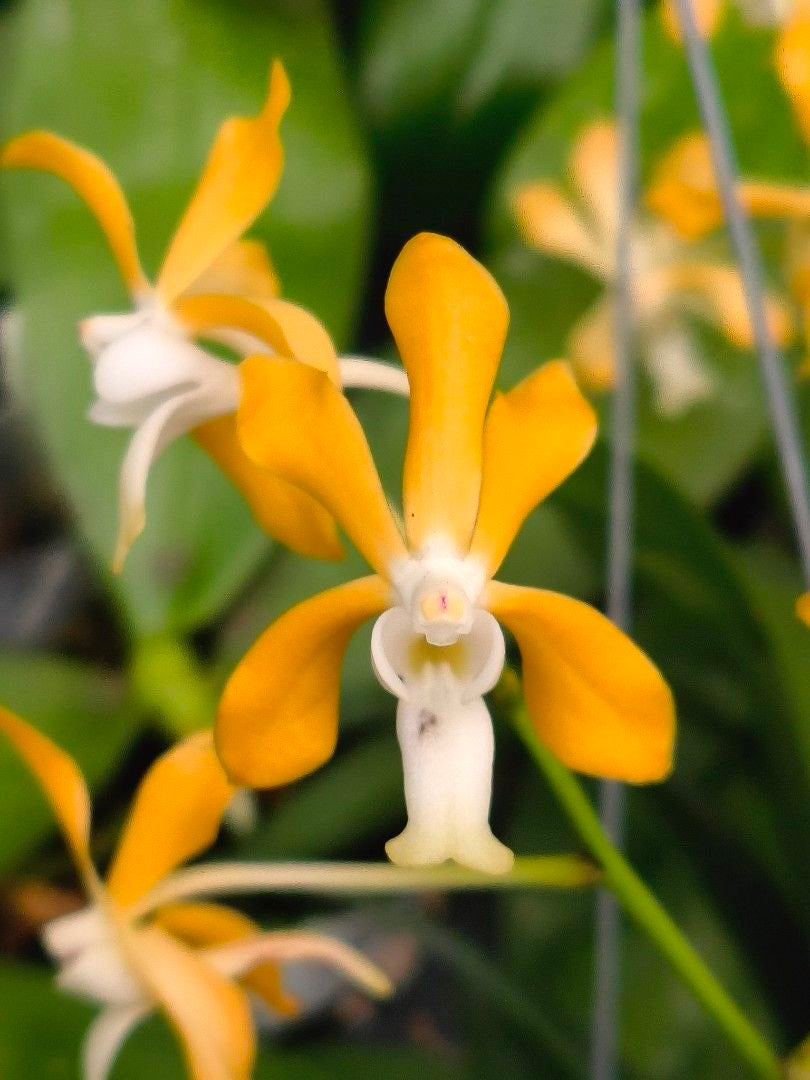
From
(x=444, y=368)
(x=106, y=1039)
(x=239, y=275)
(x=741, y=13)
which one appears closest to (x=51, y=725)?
(x=106, y=1039)

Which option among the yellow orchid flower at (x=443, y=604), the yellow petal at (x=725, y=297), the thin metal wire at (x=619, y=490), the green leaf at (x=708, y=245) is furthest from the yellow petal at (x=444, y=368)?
the green leaf at (x=708, y=245)

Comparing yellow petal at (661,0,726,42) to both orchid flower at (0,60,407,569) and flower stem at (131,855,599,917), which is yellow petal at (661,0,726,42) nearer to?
orchid flower at (0,60,407,569)

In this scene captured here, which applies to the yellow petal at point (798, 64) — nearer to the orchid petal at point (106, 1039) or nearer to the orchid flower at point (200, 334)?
the orchid flower at point (200, 334)

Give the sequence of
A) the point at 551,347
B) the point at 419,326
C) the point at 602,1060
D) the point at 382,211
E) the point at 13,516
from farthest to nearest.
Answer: the point at 13,516, the point at 382,211, the point at 551,347, the point at 602,1060, the point at 419,326

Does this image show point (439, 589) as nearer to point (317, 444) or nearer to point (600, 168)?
point (317, 444)

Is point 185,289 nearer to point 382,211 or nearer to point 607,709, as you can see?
point 607,709

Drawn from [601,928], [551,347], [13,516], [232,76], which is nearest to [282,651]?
[601,928]

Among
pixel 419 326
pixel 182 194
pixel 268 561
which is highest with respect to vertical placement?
pixel 419 326
